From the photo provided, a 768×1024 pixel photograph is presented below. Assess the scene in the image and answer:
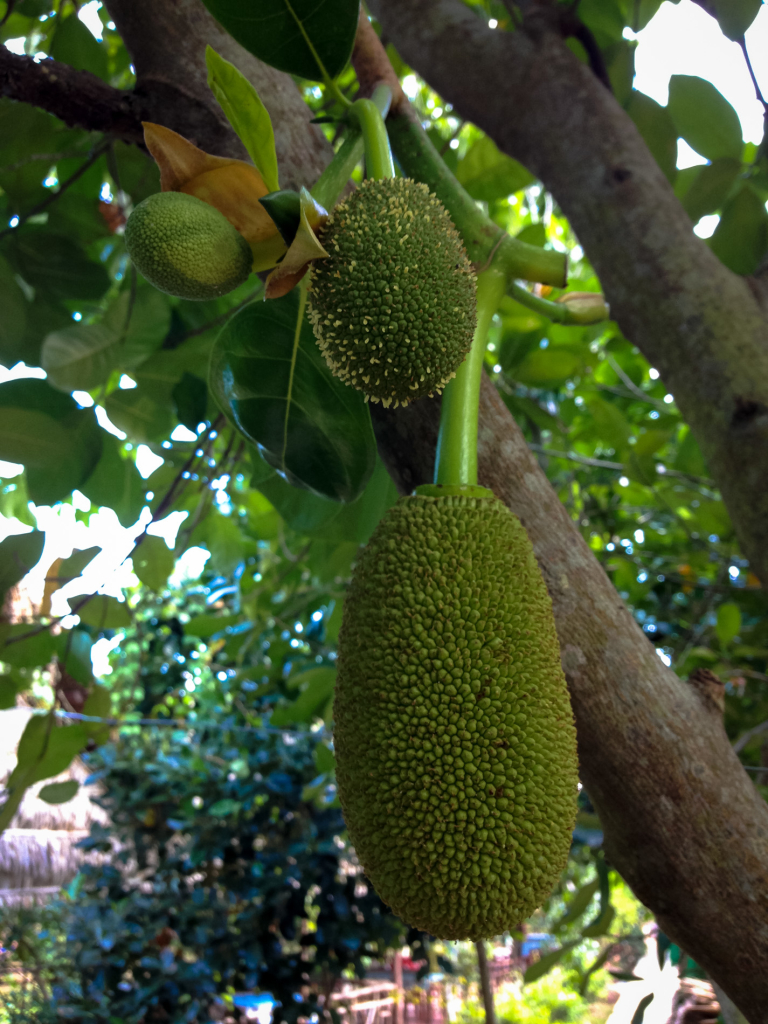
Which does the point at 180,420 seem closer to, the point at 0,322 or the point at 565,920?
the point at 0,322

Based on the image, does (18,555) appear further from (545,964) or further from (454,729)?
(545,964)

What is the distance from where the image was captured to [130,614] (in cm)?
102

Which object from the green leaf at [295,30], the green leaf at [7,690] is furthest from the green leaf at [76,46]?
the green leaf at [7,690]

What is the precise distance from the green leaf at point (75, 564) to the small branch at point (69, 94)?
0.46m

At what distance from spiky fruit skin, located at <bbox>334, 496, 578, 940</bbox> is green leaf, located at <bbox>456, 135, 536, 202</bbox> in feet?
2.27

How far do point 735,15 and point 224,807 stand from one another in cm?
266

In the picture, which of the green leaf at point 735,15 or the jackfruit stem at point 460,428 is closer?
the jackfruit stem at point 460,428

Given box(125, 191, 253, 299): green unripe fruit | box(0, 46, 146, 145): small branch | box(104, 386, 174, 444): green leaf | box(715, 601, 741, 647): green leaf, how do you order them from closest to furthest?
box(125, 191, 253, 299): green unripe fruit, box(0, 46, 146, 145): small branch, box(104, 386, 174, 444): green leaf, box(715, 601, 741, 647): green leaf

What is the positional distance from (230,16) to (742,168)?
2.38 ft

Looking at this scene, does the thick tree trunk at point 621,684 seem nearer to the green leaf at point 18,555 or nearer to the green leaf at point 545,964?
the green leaf at point 18,555

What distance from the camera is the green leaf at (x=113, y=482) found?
3.14 feet

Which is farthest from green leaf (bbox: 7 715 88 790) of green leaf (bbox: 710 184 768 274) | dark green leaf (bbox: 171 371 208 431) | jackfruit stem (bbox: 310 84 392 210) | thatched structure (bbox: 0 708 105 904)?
thatched structure (bbox: 0 708 105 904)

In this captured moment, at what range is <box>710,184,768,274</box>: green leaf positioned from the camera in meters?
0.89

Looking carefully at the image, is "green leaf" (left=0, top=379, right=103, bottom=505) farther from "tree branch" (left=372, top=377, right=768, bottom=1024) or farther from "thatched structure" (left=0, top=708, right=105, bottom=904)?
"thatched structure" (left=0, top=708, right=105, bottom=904)
